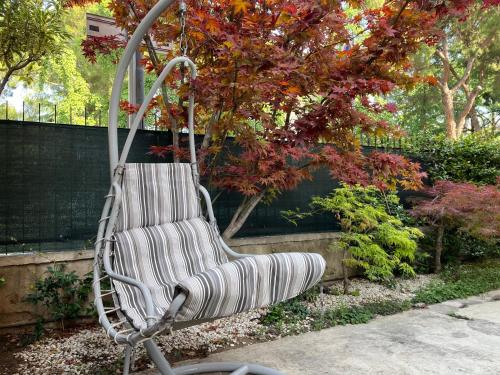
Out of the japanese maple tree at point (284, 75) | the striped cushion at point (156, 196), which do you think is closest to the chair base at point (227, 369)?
the striped cushion at point (156, 196)

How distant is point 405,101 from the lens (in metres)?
15.6

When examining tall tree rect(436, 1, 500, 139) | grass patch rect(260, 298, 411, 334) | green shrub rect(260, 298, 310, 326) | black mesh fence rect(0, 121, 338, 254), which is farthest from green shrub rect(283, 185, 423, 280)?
tall tree rect(436, 1, 500, 139)

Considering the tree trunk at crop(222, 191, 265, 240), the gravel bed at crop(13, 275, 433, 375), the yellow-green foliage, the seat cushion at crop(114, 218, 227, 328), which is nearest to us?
the seat cushion at crop(114, 218, 227, 328)

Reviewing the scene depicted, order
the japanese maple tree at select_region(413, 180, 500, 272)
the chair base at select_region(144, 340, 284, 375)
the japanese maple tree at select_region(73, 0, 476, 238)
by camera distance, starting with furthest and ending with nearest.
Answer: the japanese maple tree at select_region(413, 180, 500, 272)
the japanese maple tree at select_region(73, 0, 476, 238)
the chair base at select_region(144, 340, 284, 375)

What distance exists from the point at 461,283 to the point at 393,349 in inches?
87.4

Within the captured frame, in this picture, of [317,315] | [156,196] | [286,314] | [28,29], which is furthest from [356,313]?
[28,29]

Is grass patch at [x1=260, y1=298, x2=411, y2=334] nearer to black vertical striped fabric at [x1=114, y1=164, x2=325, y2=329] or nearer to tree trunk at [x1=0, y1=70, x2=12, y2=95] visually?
black vertical striped fabric at [x1=114, y1=164, x2=325, y2=329]

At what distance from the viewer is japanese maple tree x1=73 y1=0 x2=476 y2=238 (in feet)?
8.96

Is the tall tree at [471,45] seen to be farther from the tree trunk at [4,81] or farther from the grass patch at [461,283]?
the tree trunk at [4,81]

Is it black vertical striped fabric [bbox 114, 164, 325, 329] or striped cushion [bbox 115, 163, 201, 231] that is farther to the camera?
striped cushion [bbox 115, 163, 201, 231]

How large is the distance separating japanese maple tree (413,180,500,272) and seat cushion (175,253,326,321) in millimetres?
3200

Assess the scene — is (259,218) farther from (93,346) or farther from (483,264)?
(483,264)

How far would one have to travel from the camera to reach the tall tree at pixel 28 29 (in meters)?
2.59

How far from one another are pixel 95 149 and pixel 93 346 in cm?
148
